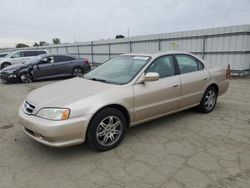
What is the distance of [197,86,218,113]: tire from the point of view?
16.4 feet

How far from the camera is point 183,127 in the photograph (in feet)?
14.3

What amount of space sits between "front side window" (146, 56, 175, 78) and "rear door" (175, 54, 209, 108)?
22 centimetres

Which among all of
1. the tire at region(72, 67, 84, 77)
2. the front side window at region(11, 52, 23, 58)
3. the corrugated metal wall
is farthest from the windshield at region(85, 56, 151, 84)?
the front side window at region(11, 52, 23, 58)

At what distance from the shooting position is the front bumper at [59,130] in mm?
2951

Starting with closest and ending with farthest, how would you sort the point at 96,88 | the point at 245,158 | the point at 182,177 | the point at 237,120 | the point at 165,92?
the point at 182,177 < the point at 245,158 < the point at 96,88 < the point at 165,92 < the point at 237,120

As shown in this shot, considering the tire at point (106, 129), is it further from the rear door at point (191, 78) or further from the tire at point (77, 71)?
the tire at point (77, 71)

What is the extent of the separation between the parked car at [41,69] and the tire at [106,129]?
723 centimetres

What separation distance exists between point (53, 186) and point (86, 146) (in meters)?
1.04

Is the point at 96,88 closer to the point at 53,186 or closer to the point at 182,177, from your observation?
the point at 53,186

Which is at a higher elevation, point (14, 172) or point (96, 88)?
point (96, 88)

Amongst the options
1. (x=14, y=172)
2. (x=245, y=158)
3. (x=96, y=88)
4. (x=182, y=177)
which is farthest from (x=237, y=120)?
(x=14, y=172)

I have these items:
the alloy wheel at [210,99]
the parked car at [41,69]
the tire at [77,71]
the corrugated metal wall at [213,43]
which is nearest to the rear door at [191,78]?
the alloy wheel at [210,99]

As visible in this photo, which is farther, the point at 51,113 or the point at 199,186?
the point at 51,113

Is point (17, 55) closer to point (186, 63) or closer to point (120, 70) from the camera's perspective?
point (120, 70)
